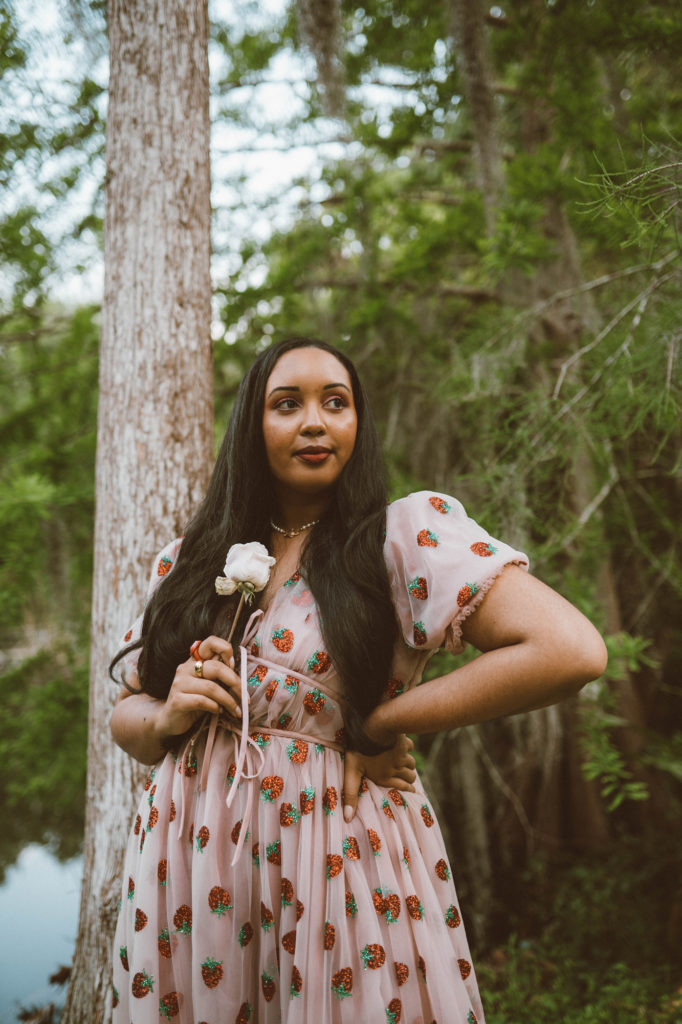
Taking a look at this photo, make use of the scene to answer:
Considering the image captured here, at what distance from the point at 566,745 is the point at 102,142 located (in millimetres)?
4934

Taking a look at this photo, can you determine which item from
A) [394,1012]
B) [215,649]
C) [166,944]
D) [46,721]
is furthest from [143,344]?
[46,721]

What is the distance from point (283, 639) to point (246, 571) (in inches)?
6.9

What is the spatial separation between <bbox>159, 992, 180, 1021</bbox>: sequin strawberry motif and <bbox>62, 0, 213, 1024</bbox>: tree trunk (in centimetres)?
67

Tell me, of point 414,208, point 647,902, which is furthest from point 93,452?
point 647,902

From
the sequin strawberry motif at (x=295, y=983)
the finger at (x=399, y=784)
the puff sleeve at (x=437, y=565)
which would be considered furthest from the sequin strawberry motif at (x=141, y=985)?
the puff sleeve at (x=437, y=565)

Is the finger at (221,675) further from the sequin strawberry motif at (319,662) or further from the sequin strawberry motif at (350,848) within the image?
the sequin strawberry motif at (350,848)

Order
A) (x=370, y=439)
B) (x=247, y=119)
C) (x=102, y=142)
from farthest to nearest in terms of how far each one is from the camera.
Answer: (x=247, y=119), (x=102, y=142), (x=370, y=439)

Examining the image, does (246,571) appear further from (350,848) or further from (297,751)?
(350,848)

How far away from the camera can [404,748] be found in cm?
139

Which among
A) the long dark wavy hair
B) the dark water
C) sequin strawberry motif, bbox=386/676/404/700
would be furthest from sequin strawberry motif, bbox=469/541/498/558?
the dark water

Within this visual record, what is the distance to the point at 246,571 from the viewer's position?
1.24 meters

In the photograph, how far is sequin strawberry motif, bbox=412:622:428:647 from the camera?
1.25 metres

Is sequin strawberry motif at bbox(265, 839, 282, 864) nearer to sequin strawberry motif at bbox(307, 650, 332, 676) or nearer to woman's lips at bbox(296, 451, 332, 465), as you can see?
sequin strawberry motif at bbox(307, 650, 332, 676)

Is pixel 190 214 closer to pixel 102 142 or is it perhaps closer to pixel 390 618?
pixel 102 142
